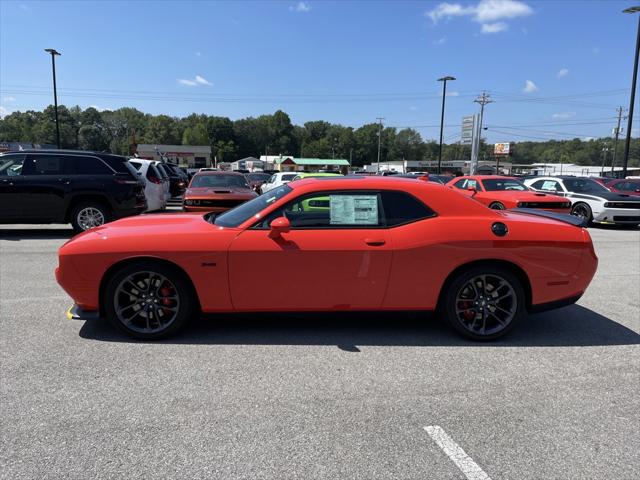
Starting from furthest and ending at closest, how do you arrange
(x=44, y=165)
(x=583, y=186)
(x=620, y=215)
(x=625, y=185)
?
(x=625, y=185) < (x=583, y=186) < (x=620, y=215) < (x=44, y=165)

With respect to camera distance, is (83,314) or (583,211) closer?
(83,314)

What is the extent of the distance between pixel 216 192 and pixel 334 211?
6.86 metres

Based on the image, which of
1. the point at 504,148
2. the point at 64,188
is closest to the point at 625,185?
the point at 64,188

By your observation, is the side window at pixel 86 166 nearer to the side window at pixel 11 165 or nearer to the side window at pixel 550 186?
the side window at pixel 11 165

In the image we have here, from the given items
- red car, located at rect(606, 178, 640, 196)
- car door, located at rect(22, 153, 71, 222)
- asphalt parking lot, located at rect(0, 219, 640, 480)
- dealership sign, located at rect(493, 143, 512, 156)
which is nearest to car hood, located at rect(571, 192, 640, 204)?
red car, located at rect(606, 178, 640, 196)

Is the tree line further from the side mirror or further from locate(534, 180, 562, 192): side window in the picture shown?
the side mirror

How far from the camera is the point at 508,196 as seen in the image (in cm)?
1171

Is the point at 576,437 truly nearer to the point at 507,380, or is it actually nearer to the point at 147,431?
the point at 507,380

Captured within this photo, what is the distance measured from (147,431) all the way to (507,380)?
258cm

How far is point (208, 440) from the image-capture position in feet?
8.51

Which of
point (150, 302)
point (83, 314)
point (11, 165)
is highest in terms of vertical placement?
point (11, 165)

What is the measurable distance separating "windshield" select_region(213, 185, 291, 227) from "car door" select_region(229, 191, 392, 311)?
0.19 metres

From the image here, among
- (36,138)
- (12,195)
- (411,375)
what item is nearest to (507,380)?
(411,375)

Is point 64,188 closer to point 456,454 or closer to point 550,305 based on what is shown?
point 550,305
